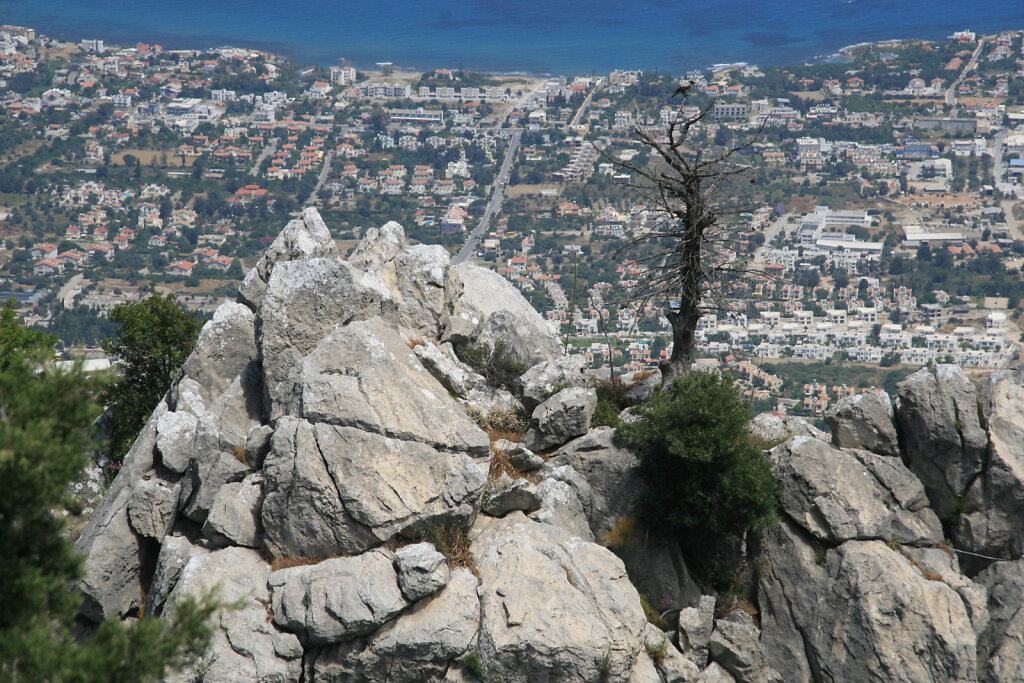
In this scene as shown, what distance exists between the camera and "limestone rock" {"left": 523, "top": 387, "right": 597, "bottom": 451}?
2314cm

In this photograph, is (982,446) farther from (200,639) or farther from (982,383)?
(200,639)

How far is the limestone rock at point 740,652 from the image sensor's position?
792 inches

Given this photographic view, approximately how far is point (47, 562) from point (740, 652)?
44.2 ft

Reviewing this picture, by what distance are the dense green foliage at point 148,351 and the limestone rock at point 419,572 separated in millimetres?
14405

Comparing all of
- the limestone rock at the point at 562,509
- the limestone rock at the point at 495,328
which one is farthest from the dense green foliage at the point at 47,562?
the limestone rock at the point at 495,328

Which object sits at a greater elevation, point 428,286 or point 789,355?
point 428,286

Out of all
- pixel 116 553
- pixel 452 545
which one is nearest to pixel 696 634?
pixel 452 545

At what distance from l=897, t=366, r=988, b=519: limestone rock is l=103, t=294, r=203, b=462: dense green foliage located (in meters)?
20.4

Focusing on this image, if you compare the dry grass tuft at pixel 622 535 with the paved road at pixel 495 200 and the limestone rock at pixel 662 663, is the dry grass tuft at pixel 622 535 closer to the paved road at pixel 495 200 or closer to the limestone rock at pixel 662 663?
the limestone rock at pixel 662 663

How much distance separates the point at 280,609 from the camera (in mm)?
17672

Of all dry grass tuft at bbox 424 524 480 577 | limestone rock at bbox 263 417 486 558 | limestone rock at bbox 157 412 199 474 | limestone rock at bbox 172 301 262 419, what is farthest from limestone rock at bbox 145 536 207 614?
limestone rock at bbox 172 301 262 419

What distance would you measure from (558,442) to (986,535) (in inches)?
383

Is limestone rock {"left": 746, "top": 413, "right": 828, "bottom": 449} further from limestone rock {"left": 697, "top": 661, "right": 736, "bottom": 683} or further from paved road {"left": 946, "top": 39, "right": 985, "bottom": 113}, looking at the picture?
paved road {"left": 946, "top": 39, "right": 985, "bottom": 113}

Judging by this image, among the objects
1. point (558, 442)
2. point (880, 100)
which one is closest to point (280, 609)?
point (558, 442)
